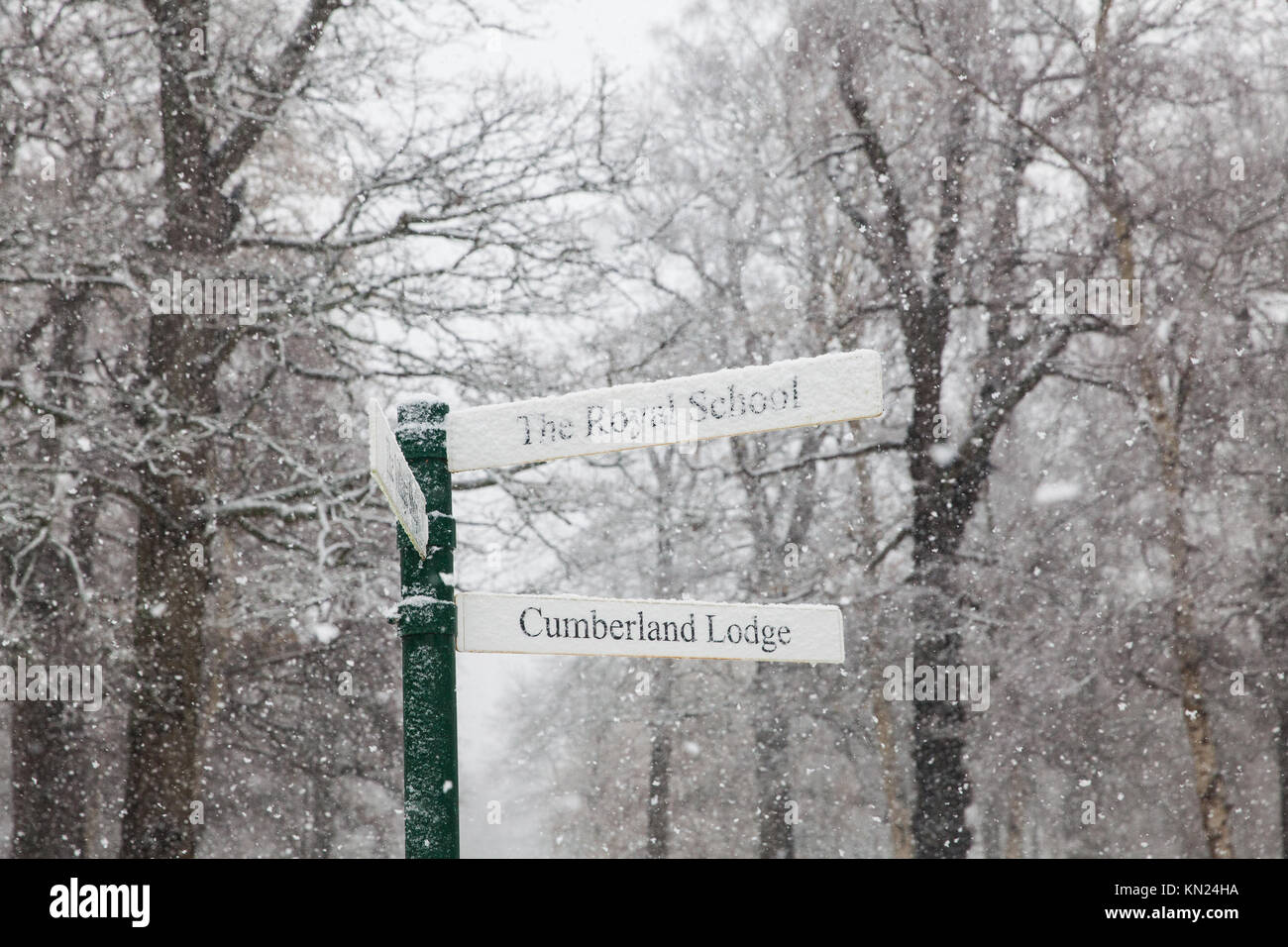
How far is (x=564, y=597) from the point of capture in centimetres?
278

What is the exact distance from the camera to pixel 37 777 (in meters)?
10.8

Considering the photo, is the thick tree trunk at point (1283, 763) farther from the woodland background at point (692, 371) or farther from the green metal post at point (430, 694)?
the green metal post at point (430, 694)

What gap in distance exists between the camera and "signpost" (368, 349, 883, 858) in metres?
2.64

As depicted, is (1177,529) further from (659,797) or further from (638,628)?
(659,797)

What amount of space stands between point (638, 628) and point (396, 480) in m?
0.69

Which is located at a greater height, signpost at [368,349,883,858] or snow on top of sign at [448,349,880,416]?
snow on top of sign at [448,349,880,416]

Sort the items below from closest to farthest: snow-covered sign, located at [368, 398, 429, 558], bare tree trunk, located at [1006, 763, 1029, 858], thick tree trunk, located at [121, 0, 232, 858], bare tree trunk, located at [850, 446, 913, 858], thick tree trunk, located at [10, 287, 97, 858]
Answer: snow-covered sign, located at [368, 398, 429, 558]
thick tree trunk, located at [121, 0, 232, 858]
thick tree trunk, located at [10, 287, 97, 858]
bare tree trunk, located at [850, 446, 913, 858]
bare tree trunk, located at [1006, 763, 1029, 858]

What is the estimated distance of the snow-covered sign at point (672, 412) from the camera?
264 cm

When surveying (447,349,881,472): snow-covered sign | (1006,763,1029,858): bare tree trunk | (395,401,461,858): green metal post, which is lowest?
(1006,763,1029,858): bare tree trunk

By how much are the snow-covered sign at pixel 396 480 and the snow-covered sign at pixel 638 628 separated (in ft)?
0.75

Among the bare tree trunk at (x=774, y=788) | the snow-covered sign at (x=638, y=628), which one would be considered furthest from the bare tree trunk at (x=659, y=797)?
the snow-covered sign at (x=638, y=628)

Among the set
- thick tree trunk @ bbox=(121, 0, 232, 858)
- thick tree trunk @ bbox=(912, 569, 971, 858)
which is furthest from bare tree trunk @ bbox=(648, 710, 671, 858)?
thick tree trunk @ bbox=(121, 0, 232, 858)

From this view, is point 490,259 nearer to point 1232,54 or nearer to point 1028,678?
point 1028,678

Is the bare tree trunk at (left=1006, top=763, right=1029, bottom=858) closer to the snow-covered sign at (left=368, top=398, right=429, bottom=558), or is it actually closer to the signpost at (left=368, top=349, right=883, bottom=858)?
the signpost at (left=368, top=349, right=883, bottom=858)
